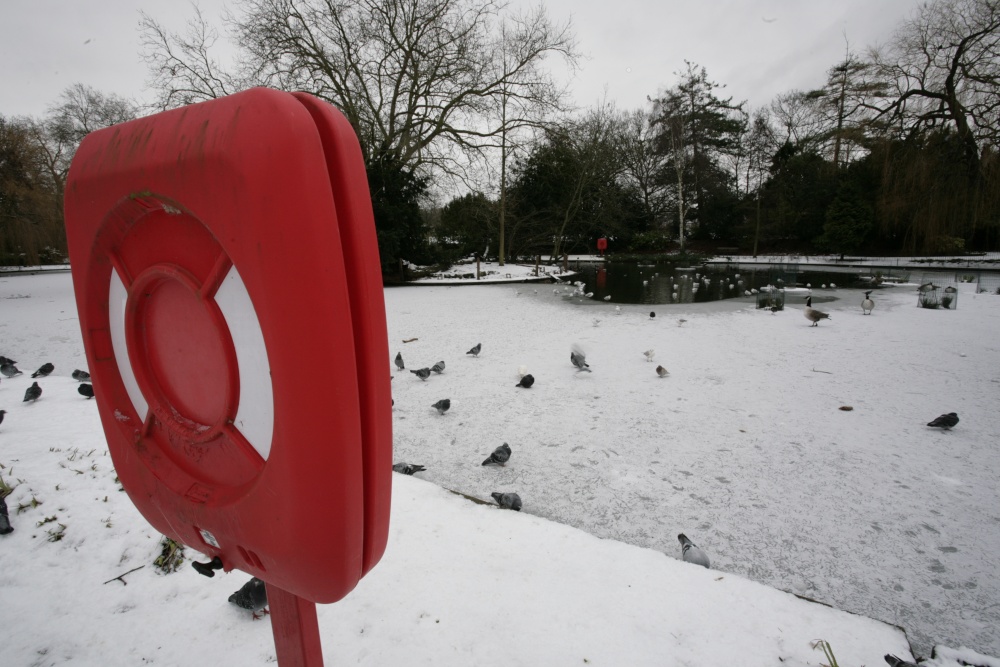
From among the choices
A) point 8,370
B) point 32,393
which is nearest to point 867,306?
point 32,393

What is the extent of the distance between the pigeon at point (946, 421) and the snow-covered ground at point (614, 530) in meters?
0.07

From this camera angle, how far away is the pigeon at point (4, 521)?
1952 mm

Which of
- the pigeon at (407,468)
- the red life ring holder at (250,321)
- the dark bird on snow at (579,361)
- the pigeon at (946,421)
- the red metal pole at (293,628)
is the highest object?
the red life ring holder at (250,321)

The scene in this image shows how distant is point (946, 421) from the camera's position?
356cm

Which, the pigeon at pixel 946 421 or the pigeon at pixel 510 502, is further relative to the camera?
the pigeon at pixel 946 421

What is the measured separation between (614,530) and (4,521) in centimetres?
285

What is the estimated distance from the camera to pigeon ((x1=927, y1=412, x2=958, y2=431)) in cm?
355

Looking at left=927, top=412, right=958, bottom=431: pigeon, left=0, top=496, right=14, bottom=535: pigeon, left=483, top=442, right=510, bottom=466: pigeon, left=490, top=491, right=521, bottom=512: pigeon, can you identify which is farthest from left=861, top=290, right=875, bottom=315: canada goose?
left=0, top=496, right=14, bottom=535: pigeon

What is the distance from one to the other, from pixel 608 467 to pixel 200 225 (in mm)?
2957

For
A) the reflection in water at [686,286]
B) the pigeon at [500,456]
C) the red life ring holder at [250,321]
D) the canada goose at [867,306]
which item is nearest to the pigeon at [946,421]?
the pigeon at [500,456]

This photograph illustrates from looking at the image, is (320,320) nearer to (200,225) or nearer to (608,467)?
(200,225)

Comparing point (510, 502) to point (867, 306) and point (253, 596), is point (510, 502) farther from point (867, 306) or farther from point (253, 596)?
point (867, 306)

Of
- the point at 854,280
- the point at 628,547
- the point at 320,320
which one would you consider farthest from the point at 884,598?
the point at 854,280

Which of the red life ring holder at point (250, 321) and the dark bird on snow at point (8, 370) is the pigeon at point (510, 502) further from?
the dark bird on snow at point (8, 370)
